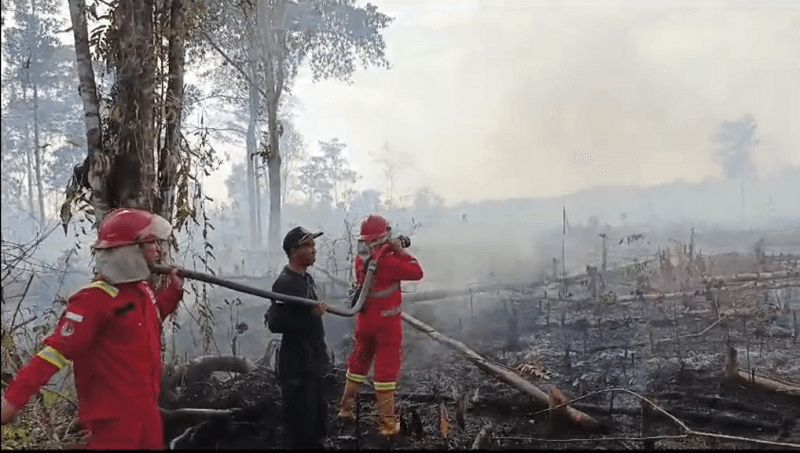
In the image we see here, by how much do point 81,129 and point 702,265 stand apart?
11372 millimetres

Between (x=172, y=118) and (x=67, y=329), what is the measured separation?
260 cm

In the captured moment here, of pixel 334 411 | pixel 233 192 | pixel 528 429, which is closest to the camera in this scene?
pixel 528 429

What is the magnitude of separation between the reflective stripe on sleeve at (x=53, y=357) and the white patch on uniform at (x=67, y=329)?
0.07 meters

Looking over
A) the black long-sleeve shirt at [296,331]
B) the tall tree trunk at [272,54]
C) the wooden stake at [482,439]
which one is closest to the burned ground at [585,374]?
the wooden stake at [482,439]

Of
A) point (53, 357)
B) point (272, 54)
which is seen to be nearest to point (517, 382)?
point (53, 357)

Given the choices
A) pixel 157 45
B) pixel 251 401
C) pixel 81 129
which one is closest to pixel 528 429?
pixel 251 401

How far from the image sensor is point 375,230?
4762mm

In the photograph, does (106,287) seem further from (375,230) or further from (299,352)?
(375,230)

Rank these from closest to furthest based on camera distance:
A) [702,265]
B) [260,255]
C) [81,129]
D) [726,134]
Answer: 1. [702,265]
2. [81,129]
3. [726,134]
4. [260,255]

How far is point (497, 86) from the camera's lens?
12.6 m

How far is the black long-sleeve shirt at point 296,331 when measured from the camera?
3863 mm

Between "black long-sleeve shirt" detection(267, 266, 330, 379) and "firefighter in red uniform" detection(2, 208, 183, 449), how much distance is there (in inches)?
38.4

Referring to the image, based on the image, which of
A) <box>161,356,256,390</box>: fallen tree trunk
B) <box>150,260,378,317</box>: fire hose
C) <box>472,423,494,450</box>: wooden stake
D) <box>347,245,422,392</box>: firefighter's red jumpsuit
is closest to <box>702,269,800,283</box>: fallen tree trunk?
<box>472,423,494,450</box>: wooden stake

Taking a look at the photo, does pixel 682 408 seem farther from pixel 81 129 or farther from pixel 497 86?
pixel 81 129
